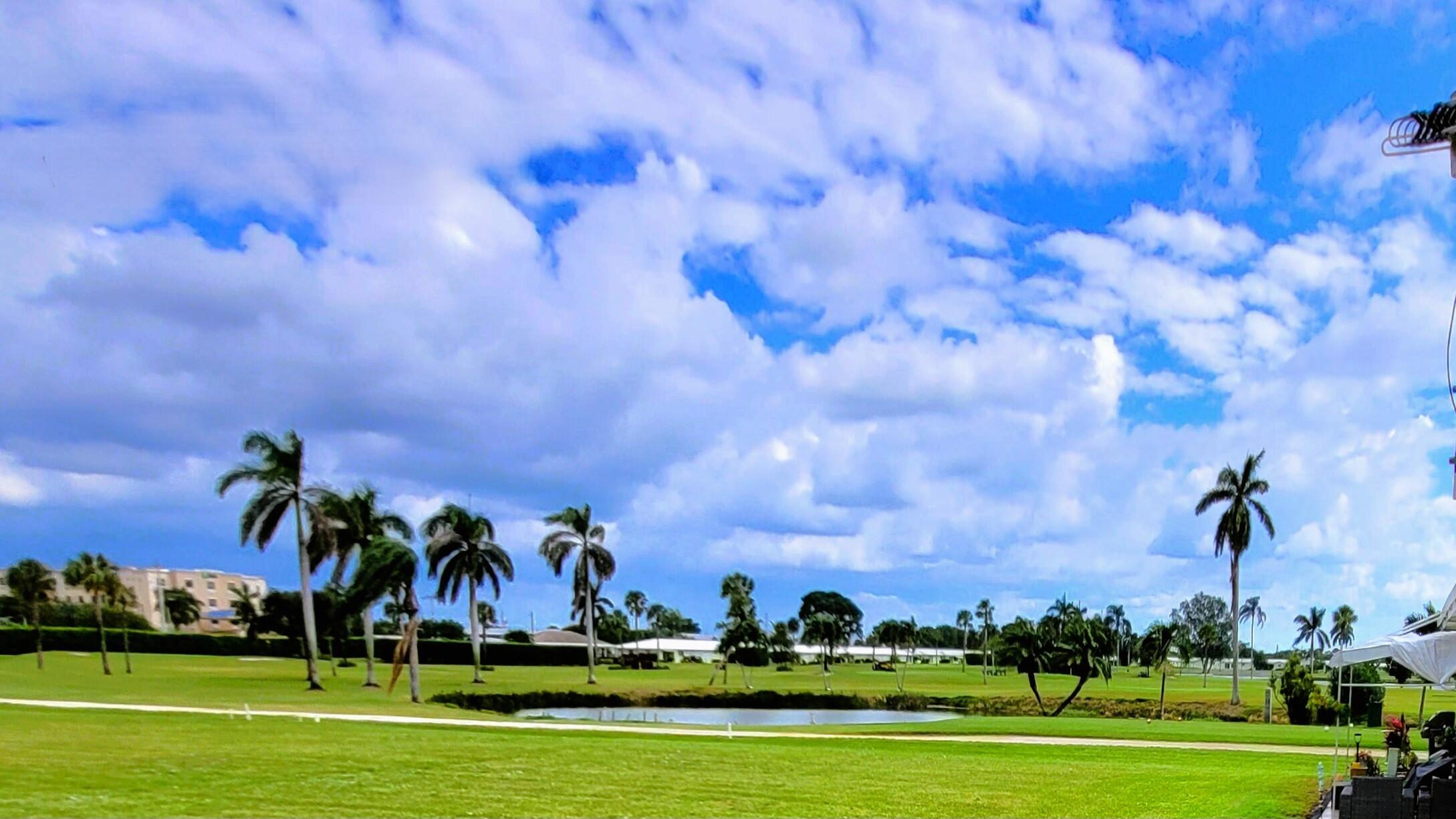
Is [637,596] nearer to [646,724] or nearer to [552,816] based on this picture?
[646,724]

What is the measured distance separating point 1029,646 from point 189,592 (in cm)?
13433

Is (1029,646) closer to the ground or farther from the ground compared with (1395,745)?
closer to the ground

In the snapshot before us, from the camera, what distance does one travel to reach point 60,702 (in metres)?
34.2

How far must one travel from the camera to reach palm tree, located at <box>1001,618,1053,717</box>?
55.2 meters

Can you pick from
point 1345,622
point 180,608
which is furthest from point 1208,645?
point 180,608

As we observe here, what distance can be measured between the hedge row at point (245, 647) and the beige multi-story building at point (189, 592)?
34.8 meters

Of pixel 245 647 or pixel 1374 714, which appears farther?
pixel 245 647

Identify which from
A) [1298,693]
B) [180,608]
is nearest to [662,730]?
[1298,693]

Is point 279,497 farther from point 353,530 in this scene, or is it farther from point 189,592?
point 189,592

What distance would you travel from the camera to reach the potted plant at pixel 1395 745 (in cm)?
1573

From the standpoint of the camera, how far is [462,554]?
207 ft

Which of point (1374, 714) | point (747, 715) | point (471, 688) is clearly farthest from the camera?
point (471, 688)

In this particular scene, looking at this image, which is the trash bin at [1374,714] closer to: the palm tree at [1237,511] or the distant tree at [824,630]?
the palm tree at [1237,511]

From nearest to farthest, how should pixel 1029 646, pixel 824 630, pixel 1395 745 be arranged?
pixel 1395 745 → pixel 1029 646 → pixel 824 630
